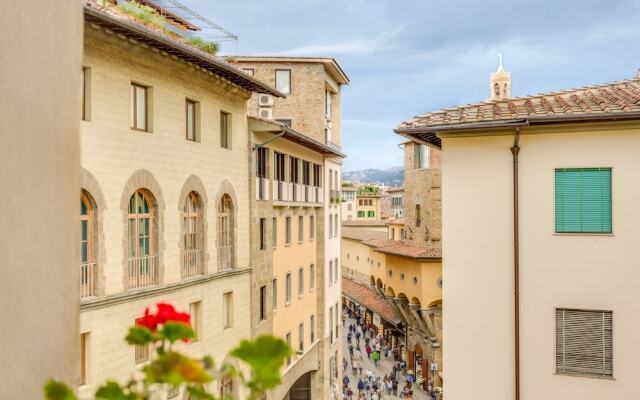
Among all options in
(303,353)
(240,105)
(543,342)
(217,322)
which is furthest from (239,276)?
(543,342)

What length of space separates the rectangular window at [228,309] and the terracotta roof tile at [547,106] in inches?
378

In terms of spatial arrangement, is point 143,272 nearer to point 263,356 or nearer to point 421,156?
point 263,356

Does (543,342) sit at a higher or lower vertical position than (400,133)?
lower

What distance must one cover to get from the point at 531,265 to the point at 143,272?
29.3ft

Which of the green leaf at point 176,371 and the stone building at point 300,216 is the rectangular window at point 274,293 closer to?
the stone building at point 300,216

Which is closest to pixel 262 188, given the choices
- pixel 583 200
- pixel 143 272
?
pixel 143 272

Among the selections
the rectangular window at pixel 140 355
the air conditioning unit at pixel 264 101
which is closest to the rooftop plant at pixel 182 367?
the rectangular window at pixel 140 355

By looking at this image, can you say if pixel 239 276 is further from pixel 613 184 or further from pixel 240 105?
pixel 613 184

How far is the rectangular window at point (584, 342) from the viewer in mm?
10602

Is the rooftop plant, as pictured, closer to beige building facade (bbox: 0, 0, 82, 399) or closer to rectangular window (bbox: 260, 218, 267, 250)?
beige building facade (bbox: 0, 0, 82, 399)

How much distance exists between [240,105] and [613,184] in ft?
40.7

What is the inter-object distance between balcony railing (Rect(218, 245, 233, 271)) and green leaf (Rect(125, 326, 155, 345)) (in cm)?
1691

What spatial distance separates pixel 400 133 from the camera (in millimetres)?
12227

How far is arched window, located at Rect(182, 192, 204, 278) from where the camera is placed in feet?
55.1
